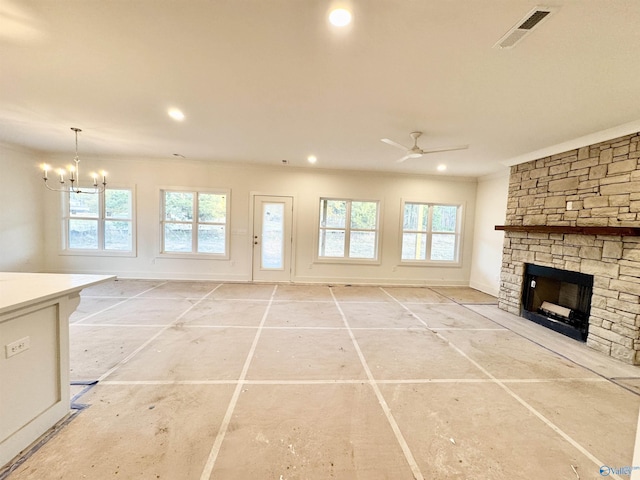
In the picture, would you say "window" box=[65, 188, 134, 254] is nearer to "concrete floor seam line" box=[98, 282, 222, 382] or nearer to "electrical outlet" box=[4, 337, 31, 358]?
"concrete floor seam line" box=[98, 282, 222, 382]

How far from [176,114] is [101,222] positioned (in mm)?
4157

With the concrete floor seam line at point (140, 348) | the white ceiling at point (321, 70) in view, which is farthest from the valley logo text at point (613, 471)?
the concrete floor seam line at point (140, 348)

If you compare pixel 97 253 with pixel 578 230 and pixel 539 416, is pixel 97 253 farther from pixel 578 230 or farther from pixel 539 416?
pixel 578 230

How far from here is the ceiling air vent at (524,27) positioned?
1.48m

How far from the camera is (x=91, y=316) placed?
3.51m

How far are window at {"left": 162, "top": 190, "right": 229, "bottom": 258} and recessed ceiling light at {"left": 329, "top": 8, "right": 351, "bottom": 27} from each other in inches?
188

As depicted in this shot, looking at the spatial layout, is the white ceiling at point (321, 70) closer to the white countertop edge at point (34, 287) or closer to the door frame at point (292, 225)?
the white countertop edge at point (34, 287)

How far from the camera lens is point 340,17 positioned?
5.08 feet

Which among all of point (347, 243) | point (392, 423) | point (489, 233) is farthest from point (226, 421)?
point (489, 233)

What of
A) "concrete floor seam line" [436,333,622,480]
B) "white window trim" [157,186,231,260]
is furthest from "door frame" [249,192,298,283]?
"concrete floor seam line" [436,333,622,480]

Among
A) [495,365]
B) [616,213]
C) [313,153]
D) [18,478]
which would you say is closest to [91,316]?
[18,478]

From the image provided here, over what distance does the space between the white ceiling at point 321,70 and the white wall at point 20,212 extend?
172cm

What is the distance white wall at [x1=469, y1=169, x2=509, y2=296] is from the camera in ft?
17.6

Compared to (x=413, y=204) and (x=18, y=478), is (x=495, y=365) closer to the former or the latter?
(x=18, y=478)
